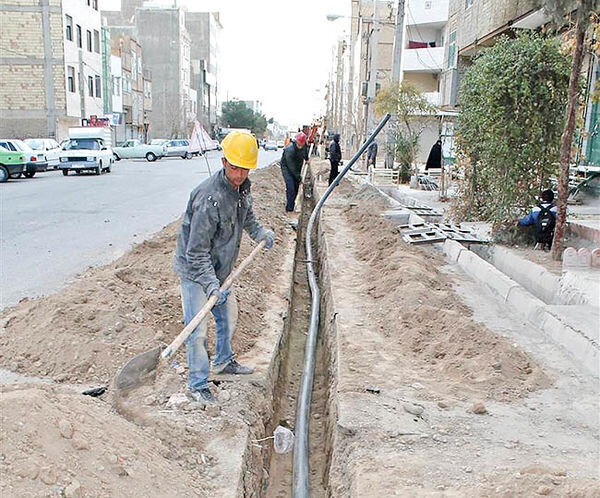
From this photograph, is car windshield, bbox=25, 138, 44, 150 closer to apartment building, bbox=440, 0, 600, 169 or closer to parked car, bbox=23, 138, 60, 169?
parked car, bbox=23, 138, 60, 169

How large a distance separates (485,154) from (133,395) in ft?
23.9

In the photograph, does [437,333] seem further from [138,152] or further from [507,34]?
[138,152]

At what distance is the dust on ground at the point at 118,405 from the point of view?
8.89 ft

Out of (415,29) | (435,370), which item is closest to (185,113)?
(415,29)

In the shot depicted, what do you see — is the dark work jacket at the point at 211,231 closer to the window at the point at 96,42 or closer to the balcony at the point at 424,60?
the balcony at the point at 424,60

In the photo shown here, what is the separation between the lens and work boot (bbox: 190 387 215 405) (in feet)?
13.2

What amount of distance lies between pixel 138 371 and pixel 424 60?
3470 centimetres

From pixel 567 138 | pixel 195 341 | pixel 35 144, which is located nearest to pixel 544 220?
pixel 567 138

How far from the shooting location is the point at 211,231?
3797mm

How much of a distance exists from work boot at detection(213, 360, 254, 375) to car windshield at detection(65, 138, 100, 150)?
22526mm

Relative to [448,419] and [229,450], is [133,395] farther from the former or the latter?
[448,419]

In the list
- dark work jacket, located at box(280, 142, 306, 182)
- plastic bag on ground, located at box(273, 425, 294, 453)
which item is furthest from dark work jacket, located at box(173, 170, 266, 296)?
dark work jacket, located at box(280, 142, 306, 182)

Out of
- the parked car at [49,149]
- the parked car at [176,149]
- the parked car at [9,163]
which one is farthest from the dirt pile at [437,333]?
the parked car at [176,149]

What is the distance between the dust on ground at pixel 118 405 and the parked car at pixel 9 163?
16.0 m
